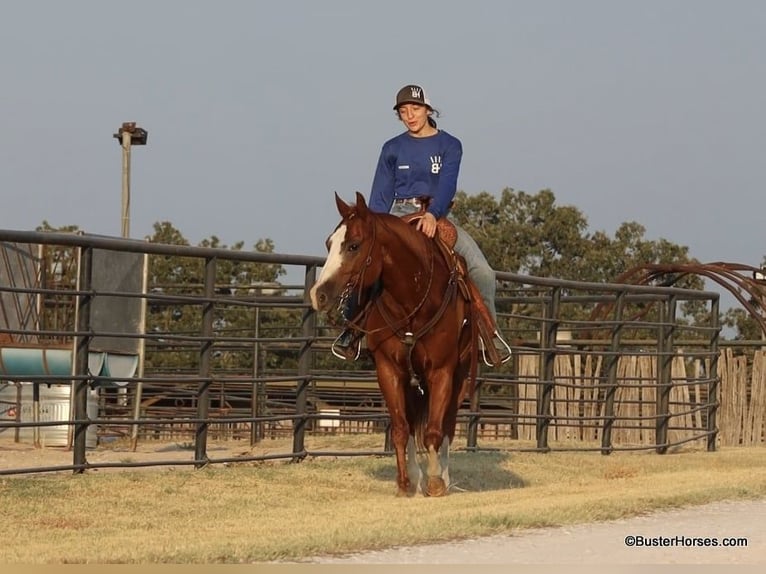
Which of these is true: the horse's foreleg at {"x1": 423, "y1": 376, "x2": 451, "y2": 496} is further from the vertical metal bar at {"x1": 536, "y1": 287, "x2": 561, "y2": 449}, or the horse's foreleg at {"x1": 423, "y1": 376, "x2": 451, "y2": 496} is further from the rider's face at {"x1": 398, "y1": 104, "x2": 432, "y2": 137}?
the vertical metal bar at {"x1": 536, "y1": 287, "x2": 561, "y2": 449}

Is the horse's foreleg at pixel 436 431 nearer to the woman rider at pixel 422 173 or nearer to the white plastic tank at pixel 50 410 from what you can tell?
the woman rider at pixel 422 173

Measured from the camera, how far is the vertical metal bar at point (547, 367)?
14.6 meters

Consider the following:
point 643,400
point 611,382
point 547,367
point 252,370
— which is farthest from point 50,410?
point 643,400

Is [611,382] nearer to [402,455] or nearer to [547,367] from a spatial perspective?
[547,367]

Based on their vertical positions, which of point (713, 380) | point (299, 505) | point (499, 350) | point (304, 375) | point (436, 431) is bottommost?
point (299, 505)

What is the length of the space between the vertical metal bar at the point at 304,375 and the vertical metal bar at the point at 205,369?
0.91m

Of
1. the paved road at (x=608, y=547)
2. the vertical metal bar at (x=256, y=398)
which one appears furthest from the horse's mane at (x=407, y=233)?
the vertical metal bar at (x=256, y=398)

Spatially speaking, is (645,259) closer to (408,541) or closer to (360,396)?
(360,396)

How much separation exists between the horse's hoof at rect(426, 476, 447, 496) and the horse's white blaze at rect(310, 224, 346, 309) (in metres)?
1.55

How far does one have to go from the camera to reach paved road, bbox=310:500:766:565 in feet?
23.6

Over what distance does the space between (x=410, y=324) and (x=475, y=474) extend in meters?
2.13

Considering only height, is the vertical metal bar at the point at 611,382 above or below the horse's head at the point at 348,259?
below

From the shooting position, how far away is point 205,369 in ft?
37.9

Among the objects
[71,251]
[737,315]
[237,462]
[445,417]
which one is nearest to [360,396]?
[71,251]
